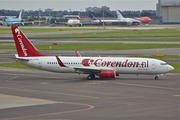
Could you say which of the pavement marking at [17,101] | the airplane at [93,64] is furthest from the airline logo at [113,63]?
the pavement marking at [17,101]

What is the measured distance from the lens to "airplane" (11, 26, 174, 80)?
154 ft

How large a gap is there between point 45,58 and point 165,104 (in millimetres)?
24136

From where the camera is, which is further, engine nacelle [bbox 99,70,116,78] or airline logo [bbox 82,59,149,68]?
airline logo [bbox 82,59,149,68]

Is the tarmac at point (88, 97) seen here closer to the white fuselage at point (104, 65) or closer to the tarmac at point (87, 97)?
the tarmac at point (87, 97)

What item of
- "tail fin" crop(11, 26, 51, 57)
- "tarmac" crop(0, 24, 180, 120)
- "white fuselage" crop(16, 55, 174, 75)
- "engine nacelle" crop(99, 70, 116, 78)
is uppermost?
"tail fin" crop(11, 26, 51, 57)

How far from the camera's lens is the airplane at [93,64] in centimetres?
4703

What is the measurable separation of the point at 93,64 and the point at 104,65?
5.85ft

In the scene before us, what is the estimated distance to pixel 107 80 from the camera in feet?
153

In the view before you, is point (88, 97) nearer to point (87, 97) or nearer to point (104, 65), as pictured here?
point (87, 97)

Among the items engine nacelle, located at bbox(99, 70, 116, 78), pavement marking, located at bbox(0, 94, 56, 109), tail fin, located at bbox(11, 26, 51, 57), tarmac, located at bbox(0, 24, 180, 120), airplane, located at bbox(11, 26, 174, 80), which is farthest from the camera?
tail fin, located at bbox(11, 26, 51, 57)

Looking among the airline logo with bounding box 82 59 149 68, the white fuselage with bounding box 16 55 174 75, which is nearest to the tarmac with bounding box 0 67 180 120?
the white fuselage with bounding box 16 55 174 75

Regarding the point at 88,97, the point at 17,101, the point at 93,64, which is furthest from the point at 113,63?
the point at 17,101

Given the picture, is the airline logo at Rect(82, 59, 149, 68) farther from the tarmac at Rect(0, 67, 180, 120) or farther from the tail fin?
the tail fin

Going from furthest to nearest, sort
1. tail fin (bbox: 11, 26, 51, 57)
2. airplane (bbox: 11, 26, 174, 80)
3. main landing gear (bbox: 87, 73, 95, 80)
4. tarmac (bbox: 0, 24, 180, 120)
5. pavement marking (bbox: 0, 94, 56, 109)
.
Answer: tail fin (bbox: 11, 26, 51, 57) < main landing gear (bbox: 87, 73, 95, 80) < airplane (bbox: 11, 26, 174, 80) < pavement marking (bbox: 0, 94, 56, 109) < tarmac (bbox: 0, 24, 180, 120)
